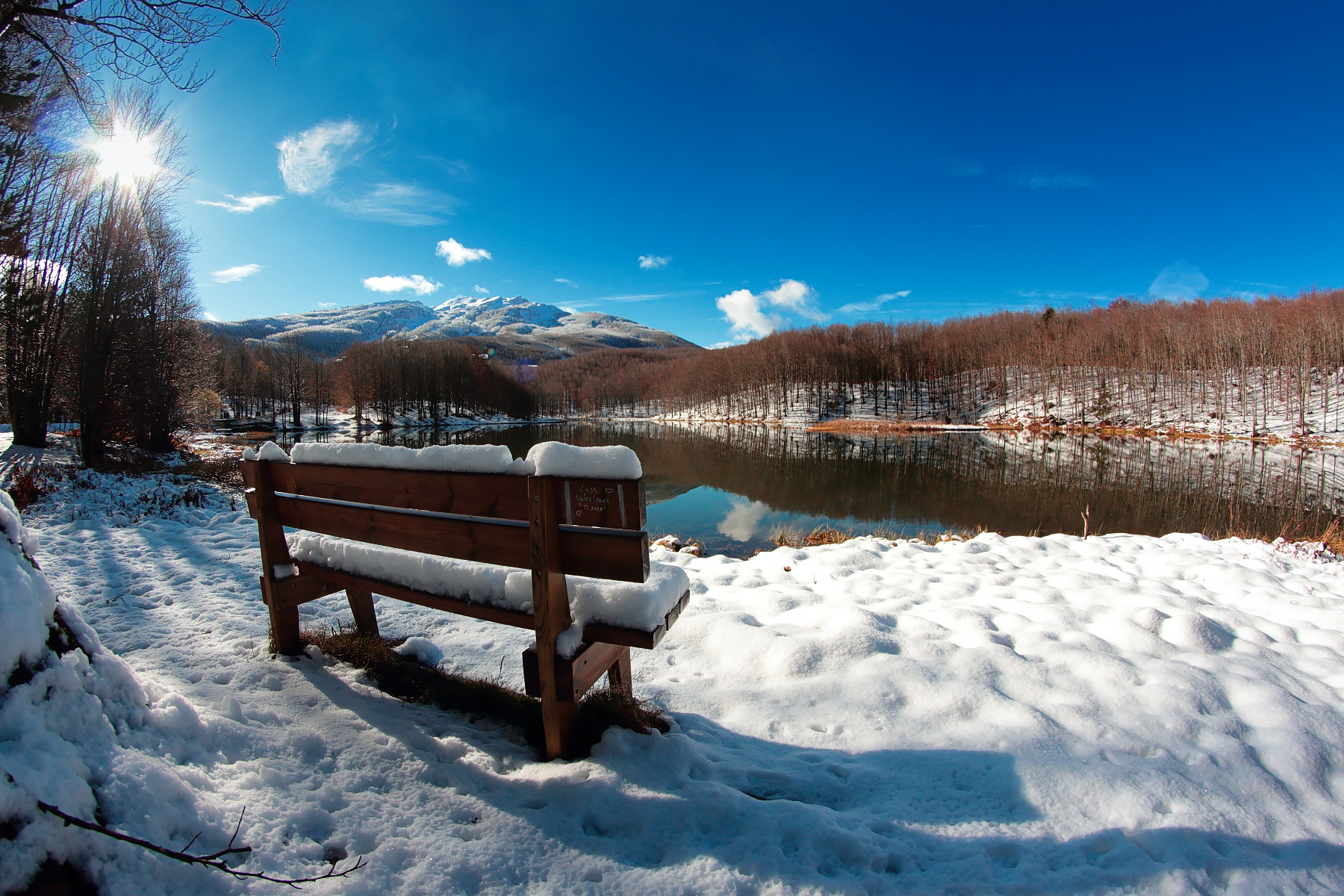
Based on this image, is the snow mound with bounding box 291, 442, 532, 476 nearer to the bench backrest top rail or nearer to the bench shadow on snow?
the bench backrest top rail

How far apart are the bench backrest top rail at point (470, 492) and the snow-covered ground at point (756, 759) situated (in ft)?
3.64

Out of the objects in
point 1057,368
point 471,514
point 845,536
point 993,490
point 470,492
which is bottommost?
point 993,490

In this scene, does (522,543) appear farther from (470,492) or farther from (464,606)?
(464,606)

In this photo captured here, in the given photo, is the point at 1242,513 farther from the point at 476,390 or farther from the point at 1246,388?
the point at 476,390

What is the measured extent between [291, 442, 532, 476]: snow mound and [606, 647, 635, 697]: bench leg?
50.4 inches

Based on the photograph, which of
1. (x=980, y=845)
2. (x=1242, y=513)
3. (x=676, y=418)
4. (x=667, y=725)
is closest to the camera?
(x=980, y=845)

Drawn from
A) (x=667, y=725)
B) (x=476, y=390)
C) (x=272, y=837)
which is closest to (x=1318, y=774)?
(x=667, y=725)

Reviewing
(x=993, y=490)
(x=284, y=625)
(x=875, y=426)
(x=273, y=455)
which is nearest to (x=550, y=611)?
(x=284, y=625)

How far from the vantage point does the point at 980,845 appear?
212cm

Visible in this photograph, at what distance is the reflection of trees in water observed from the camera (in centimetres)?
1380

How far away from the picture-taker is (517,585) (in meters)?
2.65

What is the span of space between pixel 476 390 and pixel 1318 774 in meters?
90.2

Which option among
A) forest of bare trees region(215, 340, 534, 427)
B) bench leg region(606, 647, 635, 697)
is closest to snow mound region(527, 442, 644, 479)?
bench leg region(606, 647, 635, 697)

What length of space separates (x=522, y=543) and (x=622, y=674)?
3.69ft
